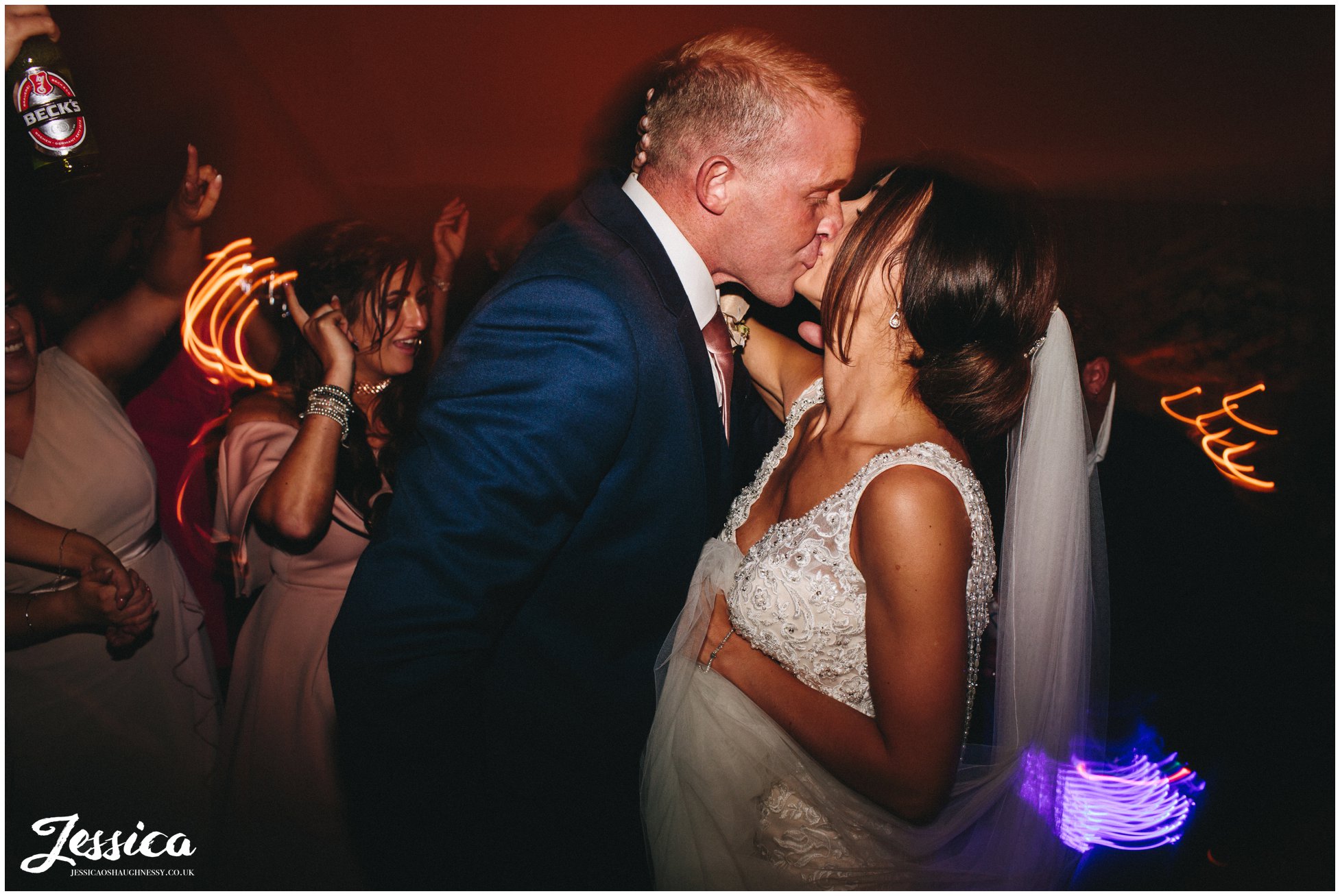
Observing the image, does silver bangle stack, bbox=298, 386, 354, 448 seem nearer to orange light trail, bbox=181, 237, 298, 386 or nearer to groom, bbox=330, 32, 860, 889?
orange light trail, bbox=181, 237, 298, 386

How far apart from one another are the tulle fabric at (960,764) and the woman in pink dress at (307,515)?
123 centimetres

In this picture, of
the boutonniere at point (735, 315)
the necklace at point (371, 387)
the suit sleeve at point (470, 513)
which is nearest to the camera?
the suit sleeve at point (470, 513)

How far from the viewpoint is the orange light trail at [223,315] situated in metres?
2.65

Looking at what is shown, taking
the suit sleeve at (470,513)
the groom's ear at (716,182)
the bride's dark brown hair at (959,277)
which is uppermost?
the groom's ear at (716,182)

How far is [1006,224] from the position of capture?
1456 mm

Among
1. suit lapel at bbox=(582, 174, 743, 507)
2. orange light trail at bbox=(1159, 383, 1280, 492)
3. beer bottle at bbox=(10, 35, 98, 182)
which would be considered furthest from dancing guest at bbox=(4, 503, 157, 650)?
orange light trail at bbox=(1159, 383, 1280, 492)

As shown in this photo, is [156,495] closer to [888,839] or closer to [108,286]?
[108,286]

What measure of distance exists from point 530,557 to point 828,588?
74 cm

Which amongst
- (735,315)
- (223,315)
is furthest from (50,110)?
(735,315)

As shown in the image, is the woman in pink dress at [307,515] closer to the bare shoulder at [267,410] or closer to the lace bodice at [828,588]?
the bare shoulder at [267,410]

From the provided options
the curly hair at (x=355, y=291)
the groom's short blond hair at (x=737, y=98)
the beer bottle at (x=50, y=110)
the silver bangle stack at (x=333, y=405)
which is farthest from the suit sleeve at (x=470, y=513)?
the beer bottle at (x=50, y=110)

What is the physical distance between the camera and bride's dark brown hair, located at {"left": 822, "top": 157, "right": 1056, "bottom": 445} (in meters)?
1.45

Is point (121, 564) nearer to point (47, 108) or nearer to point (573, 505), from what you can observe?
point (47, 108)

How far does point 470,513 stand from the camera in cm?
94
